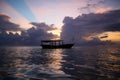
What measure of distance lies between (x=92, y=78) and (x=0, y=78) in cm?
941

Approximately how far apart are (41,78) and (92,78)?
5.22 m

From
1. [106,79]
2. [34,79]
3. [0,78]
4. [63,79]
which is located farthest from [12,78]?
[106,79]

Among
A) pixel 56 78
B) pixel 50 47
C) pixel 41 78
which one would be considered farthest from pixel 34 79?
pixel 50 47

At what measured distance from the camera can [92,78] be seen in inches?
602

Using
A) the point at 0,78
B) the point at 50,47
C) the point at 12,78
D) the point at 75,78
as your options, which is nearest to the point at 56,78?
the point at 75,78

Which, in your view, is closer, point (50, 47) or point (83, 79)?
point (83, 79)

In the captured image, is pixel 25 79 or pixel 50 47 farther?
pixel 50 47

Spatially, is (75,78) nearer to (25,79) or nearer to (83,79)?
(83,79)

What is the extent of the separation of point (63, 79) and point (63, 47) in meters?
99.8

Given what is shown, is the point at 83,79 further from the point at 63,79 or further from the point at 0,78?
the point at 0,78

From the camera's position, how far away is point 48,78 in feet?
50.2

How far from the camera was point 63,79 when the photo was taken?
15.0 metres

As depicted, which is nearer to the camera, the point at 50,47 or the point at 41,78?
the point at 41,78

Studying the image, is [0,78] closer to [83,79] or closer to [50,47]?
[83,79]
